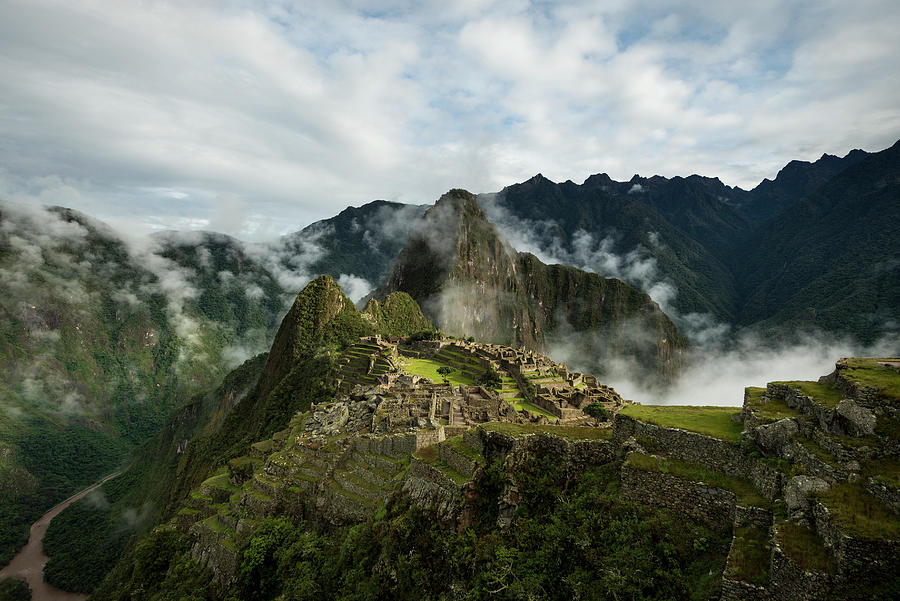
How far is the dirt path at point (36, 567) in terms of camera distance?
266ft

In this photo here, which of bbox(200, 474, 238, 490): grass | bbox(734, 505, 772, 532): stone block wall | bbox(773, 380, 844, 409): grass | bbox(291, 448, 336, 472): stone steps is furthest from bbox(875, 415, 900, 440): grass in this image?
bbox(200, 474, 238, 490): grass

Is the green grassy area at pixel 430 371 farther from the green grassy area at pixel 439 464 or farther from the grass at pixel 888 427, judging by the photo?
the grass at pixel 888 427

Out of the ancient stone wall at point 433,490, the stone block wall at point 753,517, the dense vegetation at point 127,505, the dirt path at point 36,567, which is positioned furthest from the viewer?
the dense vegetation at point 127,505

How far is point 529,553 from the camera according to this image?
36.9 feet

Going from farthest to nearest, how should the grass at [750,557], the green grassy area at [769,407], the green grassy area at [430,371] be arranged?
the green grassy area at [430,371] → the green grassy area at [769,407] → the grass at [750,557]

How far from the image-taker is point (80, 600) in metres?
77.7

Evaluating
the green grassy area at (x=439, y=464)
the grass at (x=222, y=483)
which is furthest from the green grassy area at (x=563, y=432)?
the grass at (x=222, y=483)

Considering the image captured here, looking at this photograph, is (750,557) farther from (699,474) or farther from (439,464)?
(439,464)

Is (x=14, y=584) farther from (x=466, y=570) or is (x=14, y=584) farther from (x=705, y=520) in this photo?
(x=705, y=520)

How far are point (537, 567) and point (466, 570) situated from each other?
220 cm

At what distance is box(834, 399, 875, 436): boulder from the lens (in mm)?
8898

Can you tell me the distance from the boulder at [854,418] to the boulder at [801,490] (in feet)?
4.55

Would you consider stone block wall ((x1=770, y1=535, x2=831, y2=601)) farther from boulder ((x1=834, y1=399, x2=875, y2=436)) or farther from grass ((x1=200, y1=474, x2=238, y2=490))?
grass ((x1=200, y1=474, x2=238, y2=490))

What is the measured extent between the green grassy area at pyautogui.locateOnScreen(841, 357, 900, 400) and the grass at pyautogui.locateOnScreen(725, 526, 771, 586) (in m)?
4.01
